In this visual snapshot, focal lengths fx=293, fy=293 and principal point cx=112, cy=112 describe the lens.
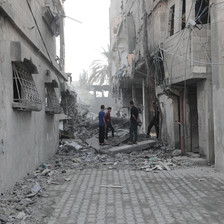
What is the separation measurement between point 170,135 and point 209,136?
315 cm

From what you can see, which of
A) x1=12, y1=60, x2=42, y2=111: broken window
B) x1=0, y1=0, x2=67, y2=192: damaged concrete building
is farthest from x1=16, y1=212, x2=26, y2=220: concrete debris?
x1=12, y1=60, x2=42, y2=111: broken window

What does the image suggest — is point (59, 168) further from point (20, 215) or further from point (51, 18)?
point (51, 18)

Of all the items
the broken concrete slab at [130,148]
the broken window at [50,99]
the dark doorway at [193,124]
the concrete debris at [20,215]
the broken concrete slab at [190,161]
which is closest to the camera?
the concrete debris at [20,215]

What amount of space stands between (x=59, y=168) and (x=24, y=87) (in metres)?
3.10

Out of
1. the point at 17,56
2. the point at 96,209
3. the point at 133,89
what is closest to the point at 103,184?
the point at 96,209

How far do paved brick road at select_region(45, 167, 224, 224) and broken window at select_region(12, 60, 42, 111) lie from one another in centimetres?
189

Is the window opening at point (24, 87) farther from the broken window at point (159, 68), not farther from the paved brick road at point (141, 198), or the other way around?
the broken window at point (159, 68)

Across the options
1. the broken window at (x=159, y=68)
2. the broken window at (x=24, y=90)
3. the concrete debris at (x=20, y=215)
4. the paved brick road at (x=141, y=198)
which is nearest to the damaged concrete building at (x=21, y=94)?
the broken window at (x=24, y=90)

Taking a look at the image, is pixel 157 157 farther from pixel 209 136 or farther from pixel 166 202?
pixel 166 202

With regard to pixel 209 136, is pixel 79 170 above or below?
below

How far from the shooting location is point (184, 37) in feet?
29.9

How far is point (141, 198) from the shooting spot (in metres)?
5.55

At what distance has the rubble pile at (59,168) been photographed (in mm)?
4719

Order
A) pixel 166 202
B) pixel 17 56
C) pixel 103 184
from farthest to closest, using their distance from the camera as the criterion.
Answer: pixel 103 184, pixel 17 56, pixel 166 202
